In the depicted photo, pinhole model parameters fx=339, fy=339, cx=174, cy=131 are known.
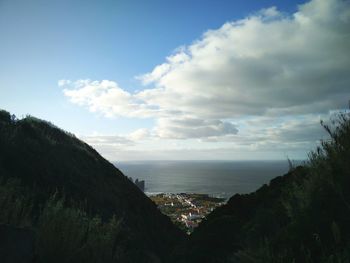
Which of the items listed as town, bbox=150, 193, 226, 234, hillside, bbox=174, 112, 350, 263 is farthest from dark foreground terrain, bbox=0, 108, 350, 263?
town, bbox=150, 193, 226, 234

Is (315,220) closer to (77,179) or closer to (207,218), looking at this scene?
(207,218)

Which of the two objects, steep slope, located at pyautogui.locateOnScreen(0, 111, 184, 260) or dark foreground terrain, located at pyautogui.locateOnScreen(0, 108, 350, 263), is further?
steep slope, located at pyautogui.locateOnScreen(0, 111, 184, 260)

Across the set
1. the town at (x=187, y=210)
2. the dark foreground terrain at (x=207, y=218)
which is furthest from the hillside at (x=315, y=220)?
the town at (x=187, y=210)

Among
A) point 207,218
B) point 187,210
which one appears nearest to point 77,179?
point 207,218

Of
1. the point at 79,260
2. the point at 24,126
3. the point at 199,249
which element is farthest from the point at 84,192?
the point at 79,260

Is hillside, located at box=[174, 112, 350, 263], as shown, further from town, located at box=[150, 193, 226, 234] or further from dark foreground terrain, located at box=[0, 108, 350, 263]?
town, located at box=[150, 193, 226, 234]

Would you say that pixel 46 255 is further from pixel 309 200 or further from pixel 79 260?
pixel 309 200
